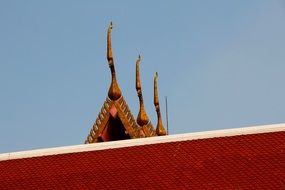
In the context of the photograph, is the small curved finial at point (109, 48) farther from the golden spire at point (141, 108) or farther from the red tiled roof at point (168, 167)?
the red tiled roof at point (168, 167)

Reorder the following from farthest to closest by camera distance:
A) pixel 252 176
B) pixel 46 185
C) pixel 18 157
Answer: pixel 18 157
pixel 46 185
pixel 252 176

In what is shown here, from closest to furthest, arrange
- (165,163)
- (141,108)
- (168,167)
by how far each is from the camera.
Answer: (168,167) < (165,163) < (141,108)

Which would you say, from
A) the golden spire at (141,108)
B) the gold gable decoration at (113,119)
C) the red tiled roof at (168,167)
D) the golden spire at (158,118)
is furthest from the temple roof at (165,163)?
the golden spire at (158,118)

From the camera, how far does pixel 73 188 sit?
16812 millimetres

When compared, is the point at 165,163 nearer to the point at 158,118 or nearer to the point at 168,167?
the point at 168,167

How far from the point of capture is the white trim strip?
1708 cm

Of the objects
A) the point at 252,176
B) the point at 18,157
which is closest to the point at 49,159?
the point at 18,157

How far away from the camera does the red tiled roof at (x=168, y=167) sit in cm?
1617

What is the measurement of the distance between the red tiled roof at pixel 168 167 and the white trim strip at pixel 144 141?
0.09 m

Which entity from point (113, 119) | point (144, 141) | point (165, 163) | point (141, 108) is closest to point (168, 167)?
point (165, 163)

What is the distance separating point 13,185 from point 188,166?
3724 mm

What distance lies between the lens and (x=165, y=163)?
55.7 ft

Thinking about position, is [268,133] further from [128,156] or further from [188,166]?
[128,156]

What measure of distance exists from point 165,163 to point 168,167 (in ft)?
0.59
